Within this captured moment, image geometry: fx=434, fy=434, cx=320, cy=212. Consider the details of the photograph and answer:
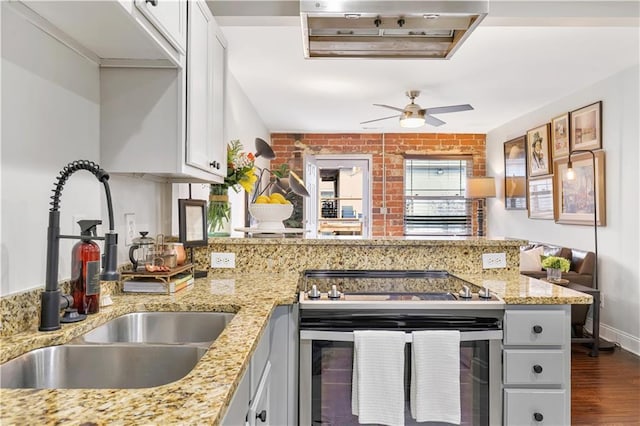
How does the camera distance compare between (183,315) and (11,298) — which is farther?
(183,315)

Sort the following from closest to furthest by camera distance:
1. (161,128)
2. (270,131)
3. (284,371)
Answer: (161,128) → (284,371) → (270,131)

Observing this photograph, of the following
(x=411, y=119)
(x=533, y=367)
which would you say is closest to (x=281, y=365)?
(x=533, y=367)

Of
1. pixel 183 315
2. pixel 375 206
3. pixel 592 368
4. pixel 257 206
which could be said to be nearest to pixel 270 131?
pixel 375 206

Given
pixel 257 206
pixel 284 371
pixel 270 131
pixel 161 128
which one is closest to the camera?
pixel 161 128

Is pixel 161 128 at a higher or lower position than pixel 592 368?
higher

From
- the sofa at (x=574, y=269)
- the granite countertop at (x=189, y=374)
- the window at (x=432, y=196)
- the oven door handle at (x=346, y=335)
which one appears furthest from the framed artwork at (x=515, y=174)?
the oven door handle at (x=346, y=335)

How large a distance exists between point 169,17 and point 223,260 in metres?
1.22

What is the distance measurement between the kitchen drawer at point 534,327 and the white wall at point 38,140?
162cm

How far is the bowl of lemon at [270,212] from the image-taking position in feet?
7.77

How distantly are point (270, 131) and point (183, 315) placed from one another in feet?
18.2

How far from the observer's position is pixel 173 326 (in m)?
1.51

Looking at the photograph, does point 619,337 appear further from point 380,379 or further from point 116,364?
point 116,364

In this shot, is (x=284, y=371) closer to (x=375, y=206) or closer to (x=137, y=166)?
(x=137, y=166)

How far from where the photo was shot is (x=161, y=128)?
5.16 feet
